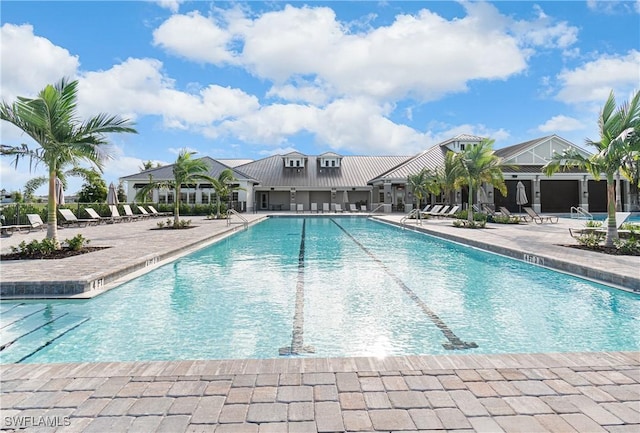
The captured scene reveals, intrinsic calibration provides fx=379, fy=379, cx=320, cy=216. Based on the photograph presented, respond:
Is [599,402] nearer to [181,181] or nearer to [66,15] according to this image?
[66,15]

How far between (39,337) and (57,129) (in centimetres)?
662

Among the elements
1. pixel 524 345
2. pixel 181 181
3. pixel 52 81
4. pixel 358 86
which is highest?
pixel 358 86

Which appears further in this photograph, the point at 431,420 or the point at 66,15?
the point at 66,15

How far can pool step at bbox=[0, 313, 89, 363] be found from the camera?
3.86 m

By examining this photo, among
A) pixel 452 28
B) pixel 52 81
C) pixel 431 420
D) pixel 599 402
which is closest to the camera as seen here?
pixel 431 420

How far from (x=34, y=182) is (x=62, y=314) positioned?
44.7 meters

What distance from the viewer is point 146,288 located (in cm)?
672

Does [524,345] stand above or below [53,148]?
below

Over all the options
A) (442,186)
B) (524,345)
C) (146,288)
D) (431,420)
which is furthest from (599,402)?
(442,186)

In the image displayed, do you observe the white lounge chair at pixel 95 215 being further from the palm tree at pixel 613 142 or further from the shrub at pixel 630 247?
the shrub at pixel 630 247

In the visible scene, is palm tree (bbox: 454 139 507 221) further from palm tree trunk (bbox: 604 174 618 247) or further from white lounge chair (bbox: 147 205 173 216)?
white lounge chair (bbox: 147 205 173 216)

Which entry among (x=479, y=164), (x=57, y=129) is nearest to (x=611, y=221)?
(x=479, y=164)

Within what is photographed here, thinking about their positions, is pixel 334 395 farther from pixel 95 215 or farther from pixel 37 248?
pixel 95 215

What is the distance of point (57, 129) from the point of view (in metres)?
9.09
